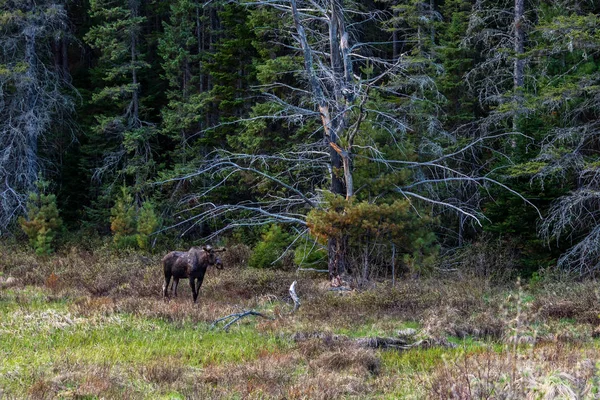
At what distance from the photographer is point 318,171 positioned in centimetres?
2284

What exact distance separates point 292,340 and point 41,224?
16.5m

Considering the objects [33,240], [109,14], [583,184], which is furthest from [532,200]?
[109,14]

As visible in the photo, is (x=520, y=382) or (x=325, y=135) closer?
(x=520, y=382)

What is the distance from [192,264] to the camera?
538 inches

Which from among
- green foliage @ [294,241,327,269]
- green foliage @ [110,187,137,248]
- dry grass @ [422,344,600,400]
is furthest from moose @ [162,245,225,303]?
green foliage @ [110,187,137,248]

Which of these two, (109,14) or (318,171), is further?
(109,14)

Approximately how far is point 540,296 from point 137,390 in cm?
901

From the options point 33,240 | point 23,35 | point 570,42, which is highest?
point 23,35

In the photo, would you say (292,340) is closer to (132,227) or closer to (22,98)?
(132,227)

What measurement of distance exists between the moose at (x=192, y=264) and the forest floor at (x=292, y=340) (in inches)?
20.2

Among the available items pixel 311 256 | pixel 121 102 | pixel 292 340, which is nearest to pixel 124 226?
pixel 121 102

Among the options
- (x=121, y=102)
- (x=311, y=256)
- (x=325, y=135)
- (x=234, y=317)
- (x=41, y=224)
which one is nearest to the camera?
(x=234, y=317)

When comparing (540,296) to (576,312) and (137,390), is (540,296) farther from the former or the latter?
(137,390)

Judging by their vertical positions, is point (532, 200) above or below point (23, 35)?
below
